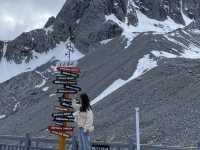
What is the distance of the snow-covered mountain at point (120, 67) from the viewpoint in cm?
4516

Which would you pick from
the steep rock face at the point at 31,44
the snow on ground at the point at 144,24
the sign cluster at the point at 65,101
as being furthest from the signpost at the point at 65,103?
the steep rock face at the point at 31,44

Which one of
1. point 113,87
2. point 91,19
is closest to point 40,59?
point 91,19

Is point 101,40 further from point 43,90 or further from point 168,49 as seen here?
point 168,49

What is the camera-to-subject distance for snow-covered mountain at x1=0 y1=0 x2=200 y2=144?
45156 mm

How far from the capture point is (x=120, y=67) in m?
84.5

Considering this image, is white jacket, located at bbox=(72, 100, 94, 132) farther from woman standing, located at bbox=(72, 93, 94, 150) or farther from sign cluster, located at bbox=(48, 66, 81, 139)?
sign cluster, located at bbox=(48, 66, 81, 139)

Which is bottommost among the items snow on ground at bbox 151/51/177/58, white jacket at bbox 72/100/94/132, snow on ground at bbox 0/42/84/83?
white jacket at bbox 72/100/94/132

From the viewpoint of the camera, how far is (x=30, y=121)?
7225 centimetres

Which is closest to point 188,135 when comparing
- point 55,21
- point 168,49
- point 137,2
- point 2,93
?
point 168,49

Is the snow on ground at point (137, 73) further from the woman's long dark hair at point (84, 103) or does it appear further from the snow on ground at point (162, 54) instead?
the woman's long dark hair at point (84, 103)

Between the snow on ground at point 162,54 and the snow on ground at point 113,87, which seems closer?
the snow on ground at point 113,87

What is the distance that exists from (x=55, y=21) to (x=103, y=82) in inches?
4303

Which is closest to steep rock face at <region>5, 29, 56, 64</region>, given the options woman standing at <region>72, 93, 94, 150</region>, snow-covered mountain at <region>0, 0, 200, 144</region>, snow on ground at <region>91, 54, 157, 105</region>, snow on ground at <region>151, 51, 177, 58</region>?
snow-covered mountain at <region>0, 0, 200, 144</region>

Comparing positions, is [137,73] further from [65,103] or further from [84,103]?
[84,103]
